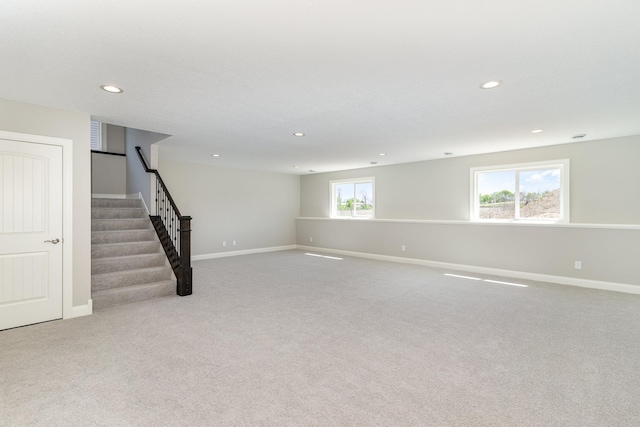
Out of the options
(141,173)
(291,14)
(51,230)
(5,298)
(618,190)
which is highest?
(291,14)

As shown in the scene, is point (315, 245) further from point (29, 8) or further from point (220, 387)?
point (29, 8)

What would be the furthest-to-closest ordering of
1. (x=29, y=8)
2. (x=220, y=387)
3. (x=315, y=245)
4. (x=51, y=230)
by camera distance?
1. (x=315, y=245)
2. (x=51, y=230)
3. (x=220, y=387)
4. (x=29, y=8)

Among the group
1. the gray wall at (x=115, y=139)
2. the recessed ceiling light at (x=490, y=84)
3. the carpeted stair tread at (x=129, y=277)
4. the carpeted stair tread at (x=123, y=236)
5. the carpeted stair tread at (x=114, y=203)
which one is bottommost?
the carpeted stair tread at (x=129, y=277)

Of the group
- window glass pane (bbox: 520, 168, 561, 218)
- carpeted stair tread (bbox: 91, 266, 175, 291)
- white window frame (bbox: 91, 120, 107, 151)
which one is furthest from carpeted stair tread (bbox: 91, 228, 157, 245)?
window glass pane (bbox: 520, 168, 561, 218)

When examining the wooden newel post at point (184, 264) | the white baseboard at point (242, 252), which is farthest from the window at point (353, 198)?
the wooden newel post at point (184, 264)

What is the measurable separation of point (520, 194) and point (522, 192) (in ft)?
0.16

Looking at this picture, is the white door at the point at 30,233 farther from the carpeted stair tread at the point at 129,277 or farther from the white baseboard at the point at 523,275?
the white baseboard at the point at 523,275

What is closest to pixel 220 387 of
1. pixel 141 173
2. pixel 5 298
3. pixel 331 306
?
pixel 331 306

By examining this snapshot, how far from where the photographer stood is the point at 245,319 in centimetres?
361

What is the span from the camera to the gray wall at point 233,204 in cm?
755

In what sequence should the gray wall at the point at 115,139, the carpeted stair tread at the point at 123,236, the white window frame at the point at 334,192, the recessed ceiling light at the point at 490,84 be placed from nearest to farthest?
1. the recessed ceiling light at the point at 490,84
2. the carpeted stair tread at the point at 123,236
3. the gray wall at the point at 115,139
4. the white window frame at the point at 334,192

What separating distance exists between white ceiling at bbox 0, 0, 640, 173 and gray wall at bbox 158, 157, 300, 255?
335 centimetres

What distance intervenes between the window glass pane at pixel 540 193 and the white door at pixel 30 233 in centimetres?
724

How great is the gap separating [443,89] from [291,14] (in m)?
1.77
